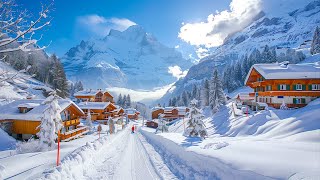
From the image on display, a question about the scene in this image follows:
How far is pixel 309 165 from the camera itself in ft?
25.4

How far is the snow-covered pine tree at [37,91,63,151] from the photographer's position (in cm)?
2791

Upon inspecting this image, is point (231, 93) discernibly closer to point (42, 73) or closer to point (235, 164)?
point (42, 73)

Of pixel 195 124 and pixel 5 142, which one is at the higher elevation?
pixel 195 124

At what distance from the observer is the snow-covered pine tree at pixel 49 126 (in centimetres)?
2791

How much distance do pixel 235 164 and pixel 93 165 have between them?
8.52 m

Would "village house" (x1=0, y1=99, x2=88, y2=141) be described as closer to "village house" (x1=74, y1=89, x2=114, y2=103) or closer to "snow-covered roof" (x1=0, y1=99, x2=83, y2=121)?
"snow-covered roof" (x1=0, y1=99, x2=83, y2=121)

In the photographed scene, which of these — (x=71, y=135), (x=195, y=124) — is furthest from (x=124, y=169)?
(x=71, y=135)

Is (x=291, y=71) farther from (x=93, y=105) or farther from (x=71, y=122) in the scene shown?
(x=93, y=105)

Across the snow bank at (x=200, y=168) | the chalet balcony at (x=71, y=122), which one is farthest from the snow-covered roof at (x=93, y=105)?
the snow bank at (x=200, y=168)

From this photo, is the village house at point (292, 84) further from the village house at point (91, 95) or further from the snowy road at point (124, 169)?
the village house at point (91, 95)

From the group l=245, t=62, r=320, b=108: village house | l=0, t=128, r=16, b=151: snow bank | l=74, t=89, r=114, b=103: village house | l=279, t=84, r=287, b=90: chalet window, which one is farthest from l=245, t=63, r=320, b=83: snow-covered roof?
l=74, t=89, r=114, b=103: village house

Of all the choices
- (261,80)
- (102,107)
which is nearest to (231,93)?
(102,107)

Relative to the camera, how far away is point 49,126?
28.6 meters

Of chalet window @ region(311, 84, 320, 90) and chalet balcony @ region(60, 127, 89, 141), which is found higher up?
chalet window @ region(311, 84, 320, 90)
